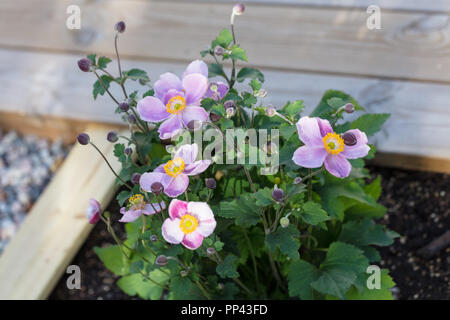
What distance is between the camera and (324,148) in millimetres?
784

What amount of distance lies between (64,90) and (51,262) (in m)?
0.61

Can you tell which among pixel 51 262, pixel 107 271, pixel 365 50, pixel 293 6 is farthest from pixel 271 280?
pixel 293 6

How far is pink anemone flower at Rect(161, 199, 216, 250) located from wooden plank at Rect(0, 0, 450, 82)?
93 centimetres

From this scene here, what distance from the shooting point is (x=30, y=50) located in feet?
6.06

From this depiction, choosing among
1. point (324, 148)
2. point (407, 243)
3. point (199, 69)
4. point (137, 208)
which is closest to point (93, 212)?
point (137, 208)

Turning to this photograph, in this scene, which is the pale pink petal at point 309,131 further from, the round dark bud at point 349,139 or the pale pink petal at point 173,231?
the pale pink petal at point 173,231

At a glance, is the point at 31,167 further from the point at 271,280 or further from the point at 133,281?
the point at 271,280

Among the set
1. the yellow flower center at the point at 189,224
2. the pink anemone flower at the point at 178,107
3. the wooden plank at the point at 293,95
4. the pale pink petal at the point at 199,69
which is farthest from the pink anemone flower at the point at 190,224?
the wooden plank at the point at 293,95

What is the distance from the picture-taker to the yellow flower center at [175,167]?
82cm

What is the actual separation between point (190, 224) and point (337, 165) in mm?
232

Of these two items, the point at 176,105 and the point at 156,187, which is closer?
the point at 156,187

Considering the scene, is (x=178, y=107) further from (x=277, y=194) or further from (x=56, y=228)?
(x=56, y=228)

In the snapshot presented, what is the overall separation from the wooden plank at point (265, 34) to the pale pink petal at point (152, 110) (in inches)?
31.9

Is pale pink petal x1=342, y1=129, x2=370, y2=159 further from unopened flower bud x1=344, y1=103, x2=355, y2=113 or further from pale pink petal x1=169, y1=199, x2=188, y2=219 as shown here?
pale pink petal x1=169, y1=199, x2=188, y2=219
